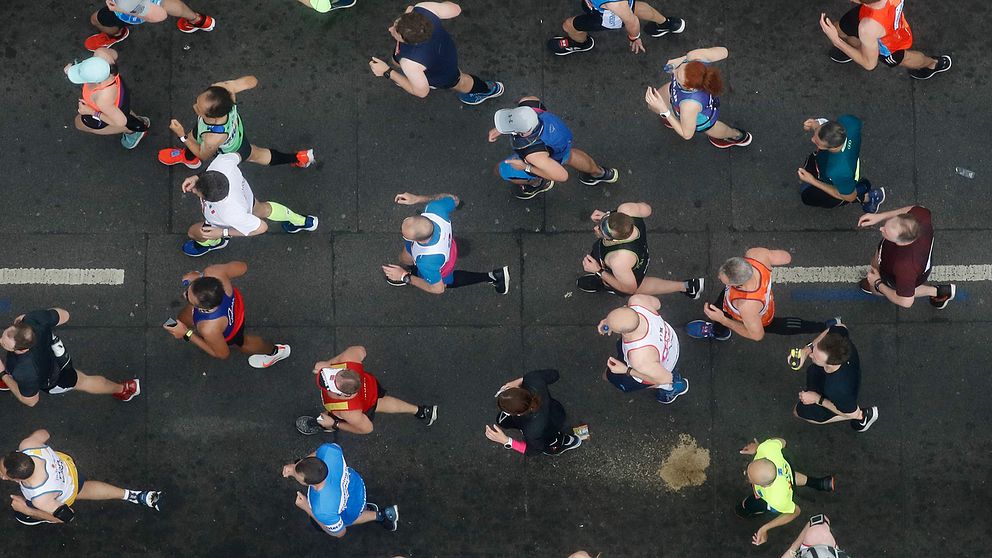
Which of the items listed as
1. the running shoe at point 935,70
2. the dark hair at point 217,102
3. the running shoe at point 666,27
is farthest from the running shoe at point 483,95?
the running shoe at point 935,70

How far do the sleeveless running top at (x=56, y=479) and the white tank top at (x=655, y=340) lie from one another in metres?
5.13

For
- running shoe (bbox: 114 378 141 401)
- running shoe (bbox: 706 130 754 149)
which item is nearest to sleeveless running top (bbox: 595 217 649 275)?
running shoe (bbox: 706 130 754 149)

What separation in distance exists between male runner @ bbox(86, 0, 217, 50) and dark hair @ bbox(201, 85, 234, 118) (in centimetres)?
151

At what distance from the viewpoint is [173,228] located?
27.2ft

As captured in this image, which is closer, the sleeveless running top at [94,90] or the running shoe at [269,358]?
the sleeveless running top at [94,90]

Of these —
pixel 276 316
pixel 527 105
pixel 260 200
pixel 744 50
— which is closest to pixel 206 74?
pixel 260 200

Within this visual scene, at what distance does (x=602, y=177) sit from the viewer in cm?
806

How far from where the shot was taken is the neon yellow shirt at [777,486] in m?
6.79

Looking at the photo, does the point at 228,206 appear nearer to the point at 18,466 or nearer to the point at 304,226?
the point at 304,226

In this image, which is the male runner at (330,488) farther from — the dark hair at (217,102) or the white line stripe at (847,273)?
the white line stripe at (847,273)

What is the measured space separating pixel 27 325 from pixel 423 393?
11.9ft

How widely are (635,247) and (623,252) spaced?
0.12m

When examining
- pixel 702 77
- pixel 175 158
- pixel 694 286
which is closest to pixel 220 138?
pixel 175 158

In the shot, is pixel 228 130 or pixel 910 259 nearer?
pixel 910 259
